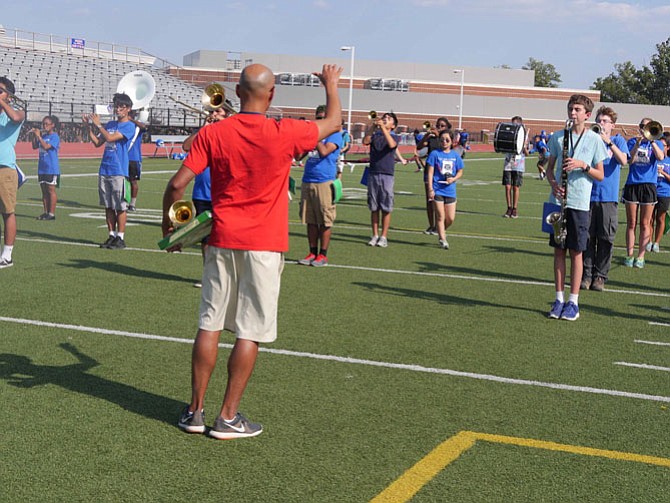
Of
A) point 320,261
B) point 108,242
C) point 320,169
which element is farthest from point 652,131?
point 108,242

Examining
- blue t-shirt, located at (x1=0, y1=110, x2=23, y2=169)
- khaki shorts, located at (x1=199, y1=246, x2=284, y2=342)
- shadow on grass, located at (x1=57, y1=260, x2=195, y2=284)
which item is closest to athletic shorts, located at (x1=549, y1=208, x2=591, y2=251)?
shadow on grass, located at (x1=57, y1=260, x2=195, y2=284)

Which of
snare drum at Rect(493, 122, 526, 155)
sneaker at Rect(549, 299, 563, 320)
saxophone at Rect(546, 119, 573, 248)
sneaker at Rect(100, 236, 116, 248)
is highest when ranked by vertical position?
snare drum at Rect(493, 122, 526, 155)

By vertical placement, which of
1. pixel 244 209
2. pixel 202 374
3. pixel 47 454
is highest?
pixel 244 209

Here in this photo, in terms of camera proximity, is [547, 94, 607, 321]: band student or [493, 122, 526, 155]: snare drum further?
[493, 122, 526, 155]: snare drum

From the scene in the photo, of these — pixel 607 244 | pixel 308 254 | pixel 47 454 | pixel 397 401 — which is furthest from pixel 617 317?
pixel 47 454

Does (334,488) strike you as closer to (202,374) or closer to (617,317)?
(202,374)

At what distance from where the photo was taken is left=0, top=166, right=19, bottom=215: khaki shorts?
33.9ft

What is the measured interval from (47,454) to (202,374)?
34.6 inches

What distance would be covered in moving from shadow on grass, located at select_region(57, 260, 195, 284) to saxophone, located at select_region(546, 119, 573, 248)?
3975 millimetres

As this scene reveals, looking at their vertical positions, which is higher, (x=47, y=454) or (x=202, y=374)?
(x=202, y=374)

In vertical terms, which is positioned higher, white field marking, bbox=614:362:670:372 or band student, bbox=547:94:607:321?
band student, bbox=547:94:607:321

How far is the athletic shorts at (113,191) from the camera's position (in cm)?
1209

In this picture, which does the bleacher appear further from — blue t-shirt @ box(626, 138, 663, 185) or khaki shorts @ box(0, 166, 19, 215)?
blue t-shirt @ box(626, 138, 663, 185)

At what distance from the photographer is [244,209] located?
489 centimetres
